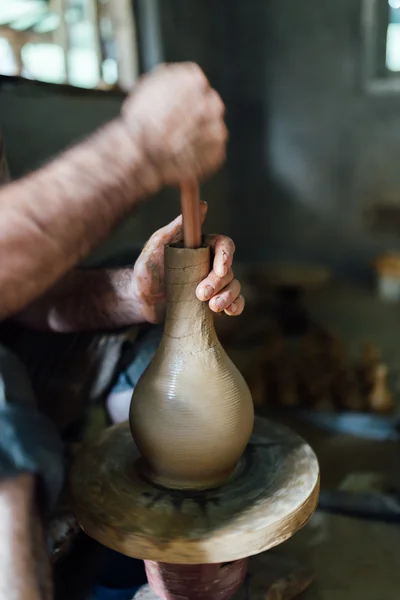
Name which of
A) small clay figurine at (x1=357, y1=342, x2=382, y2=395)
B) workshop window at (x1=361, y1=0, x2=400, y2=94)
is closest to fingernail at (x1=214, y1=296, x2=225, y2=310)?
small clay figurine at (x1=357, y1=342, x2=382, y2=395)

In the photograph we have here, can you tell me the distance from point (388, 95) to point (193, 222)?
12.4 ft

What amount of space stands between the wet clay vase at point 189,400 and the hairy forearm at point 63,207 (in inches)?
6.8

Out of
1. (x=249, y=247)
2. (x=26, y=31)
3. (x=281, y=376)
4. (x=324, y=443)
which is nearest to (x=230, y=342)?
(x=281, y=376)

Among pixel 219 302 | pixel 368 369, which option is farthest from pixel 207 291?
pixel 368 369

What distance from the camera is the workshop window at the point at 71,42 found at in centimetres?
201

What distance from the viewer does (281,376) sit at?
2.54 m

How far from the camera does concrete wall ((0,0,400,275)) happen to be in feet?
13.6

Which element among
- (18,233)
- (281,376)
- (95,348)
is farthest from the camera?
(281,376)

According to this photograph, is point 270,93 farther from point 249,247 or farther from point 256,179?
point 249,247

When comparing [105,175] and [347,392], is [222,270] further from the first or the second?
[347,392]

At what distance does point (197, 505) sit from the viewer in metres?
0.97

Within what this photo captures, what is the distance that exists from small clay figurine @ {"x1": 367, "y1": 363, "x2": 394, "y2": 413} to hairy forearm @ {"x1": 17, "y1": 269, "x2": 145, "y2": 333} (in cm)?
143

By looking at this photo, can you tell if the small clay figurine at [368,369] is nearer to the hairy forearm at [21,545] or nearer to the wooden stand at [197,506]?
the wooden stand at [197,506]

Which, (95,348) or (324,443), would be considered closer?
(95,348)
